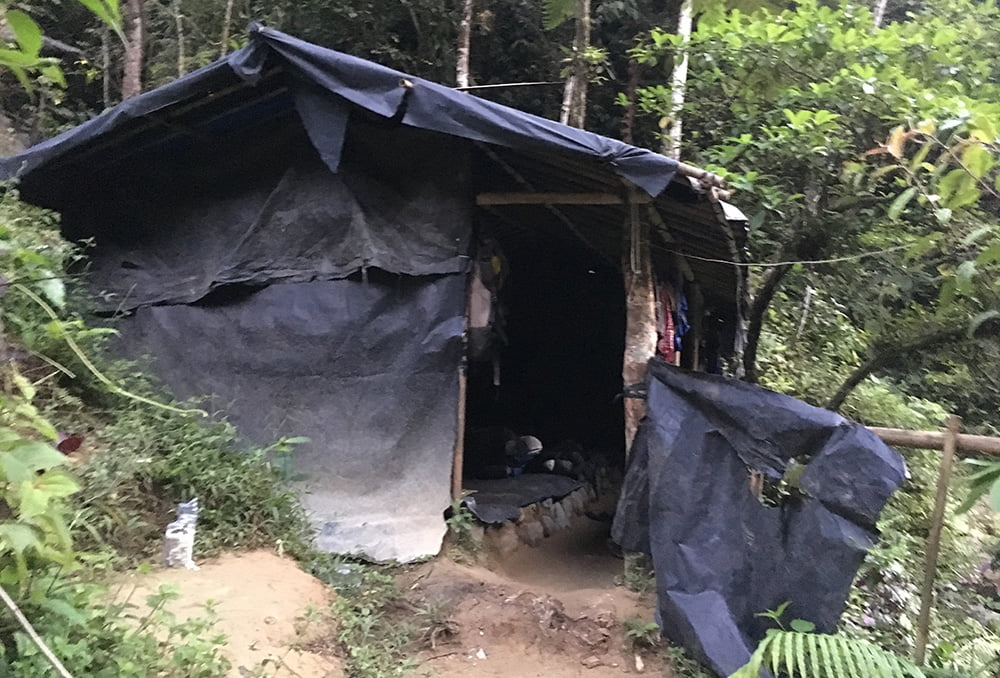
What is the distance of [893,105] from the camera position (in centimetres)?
511

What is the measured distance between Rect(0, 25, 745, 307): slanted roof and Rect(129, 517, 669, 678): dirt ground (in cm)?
244

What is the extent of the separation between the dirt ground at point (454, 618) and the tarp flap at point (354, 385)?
604mm

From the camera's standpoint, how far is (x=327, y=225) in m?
5.03

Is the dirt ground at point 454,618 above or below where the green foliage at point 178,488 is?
below

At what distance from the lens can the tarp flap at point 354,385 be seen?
489 centimetres

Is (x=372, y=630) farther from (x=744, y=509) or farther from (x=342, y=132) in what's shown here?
(x=342, y=132)

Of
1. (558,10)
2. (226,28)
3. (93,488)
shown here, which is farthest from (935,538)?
(226,28)

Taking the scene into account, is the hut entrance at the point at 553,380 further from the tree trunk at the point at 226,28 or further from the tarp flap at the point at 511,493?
the tree trunk at the point at 226,28

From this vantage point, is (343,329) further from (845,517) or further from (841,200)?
(841,200)

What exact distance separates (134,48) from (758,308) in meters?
6.75

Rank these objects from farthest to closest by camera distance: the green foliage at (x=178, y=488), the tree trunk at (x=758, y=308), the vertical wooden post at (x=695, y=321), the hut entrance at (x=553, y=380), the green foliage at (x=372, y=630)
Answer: the hut entrance at (x=553, y=380) < the vertical wooden post at (x=695, y=321) < the tree trunk at (x=758, y=308) < the green foliage at (x=178, y=488) < the green foliage at (x=372, y=630)

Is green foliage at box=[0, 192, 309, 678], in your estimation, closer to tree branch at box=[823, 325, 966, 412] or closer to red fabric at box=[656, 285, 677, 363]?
red fabric at box=[656, 285, 677, 363]

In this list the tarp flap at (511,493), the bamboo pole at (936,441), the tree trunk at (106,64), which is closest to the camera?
the bamboo pole at (936,441)

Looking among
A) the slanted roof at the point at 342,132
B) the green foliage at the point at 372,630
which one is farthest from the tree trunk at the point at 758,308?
the green foliage at the point at 372,630
